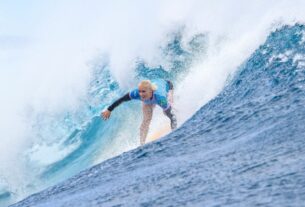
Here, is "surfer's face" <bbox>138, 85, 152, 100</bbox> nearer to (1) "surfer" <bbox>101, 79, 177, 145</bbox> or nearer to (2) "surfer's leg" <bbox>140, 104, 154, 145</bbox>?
(1) "surfer" <bbox>101, 79, 177, 145</bbox>

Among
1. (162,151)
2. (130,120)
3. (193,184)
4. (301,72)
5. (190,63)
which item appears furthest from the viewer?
(190,63)

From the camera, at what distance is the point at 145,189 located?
5777 millimetres

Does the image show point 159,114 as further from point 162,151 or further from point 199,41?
point 162,151

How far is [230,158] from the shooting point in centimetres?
579

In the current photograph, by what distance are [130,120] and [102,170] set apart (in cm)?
588

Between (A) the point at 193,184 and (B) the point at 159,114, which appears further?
(B) the point at 159,114

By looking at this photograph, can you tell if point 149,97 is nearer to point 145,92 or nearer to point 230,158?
point 145,92

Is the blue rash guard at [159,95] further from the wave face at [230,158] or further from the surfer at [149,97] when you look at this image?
the wave face at [230,158]

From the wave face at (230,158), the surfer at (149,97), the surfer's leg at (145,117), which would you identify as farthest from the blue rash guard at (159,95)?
the wave face at (230,158)

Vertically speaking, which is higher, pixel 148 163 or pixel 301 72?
pixel 301 72

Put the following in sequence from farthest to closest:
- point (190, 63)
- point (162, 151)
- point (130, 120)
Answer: point (190, 63) < point (130, 120) < point (162, 151)

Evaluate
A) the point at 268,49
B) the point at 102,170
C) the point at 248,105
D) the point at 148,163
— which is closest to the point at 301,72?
the point at 248,105

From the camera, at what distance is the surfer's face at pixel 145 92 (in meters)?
8.29

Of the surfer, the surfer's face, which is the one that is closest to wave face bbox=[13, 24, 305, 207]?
the surfer
